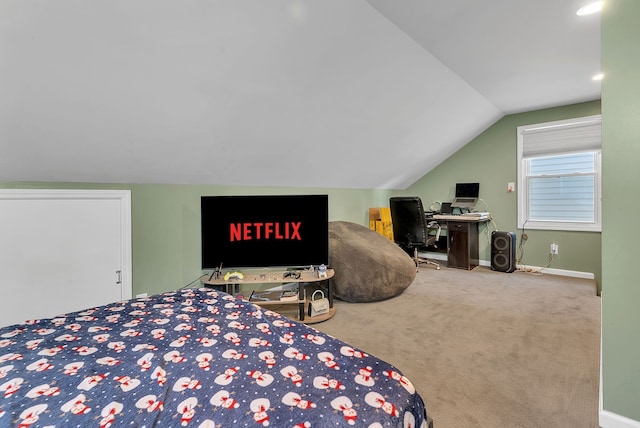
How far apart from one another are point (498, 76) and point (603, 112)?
6.40 feet

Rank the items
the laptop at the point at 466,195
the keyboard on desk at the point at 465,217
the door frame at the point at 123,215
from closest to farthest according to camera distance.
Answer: the door frame at the point at 123,215 → the keyboard on desk at the point at 465,217 → the laptop at the point at 466,195

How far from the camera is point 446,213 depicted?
5.08 meters

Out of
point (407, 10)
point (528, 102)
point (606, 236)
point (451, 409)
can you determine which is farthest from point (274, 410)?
point (528, 102)

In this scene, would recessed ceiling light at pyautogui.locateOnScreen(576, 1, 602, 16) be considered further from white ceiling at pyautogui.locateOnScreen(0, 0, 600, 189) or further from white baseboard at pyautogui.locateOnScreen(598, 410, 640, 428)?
white baseboard at pyautogui.locateOnScreen(598, 410, 640, 428)

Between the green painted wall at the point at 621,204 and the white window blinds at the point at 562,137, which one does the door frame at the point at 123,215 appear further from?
the white window blinds at the point at 562,137

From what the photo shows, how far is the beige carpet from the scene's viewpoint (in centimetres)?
160

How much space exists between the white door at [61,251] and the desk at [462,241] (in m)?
4.22

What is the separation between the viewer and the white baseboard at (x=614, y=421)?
1.45 meters

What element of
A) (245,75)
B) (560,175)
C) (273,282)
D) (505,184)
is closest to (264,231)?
(273,282)

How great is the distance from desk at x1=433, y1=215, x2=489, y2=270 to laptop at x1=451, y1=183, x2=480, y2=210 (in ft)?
1.14

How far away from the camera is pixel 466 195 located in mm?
4945

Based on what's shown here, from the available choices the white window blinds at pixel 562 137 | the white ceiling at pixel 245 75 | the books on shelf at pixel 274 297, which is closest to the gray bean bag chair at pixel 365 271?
the books on shelf at pixel 274 297

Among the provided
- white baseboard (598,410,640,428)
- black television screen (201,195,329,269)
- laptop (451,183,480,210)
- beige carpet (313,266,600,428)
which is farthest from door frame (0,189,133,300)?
laptop (451,183,480,210)

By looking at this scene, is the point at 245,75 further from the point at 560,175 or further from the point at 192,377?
the point at 560,175
